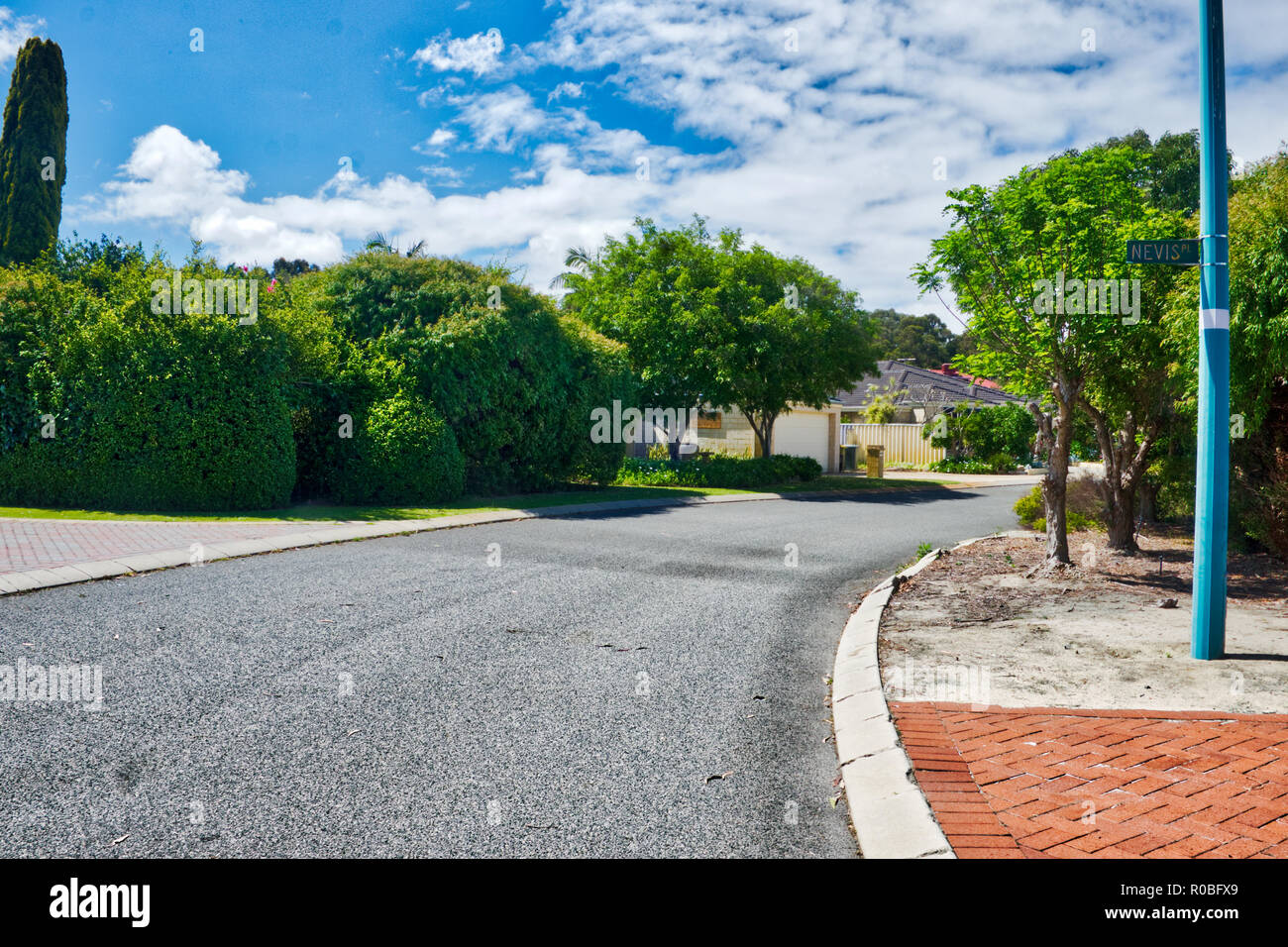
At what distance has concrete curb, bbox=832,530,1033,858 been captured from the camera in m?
3.31

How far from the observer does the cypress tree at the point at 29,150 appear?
2597 cm

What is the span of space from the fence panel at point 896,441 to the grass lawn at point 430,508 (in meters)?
11.8

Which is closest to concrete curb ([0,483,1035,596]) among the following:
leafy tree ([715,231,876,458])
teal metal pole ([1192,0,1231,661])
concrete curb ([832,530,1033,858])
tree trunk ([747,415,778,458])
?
leafy tree ([715,231,876,458])

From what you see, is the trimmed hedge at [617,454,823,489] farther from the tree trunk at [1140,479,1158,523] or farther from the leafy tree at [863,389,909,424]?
the leafy tree at [863,389,909,424]

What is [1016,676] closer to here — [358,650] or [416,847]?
[416,847]

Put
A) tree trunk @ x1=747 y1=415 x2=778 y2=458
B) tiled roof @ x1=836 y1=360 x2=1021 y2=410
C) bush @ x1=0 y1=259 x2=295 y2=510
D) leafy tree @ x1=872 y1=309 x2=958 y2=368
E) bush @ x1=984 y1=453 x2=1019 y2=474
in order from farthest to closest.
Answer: leafy tree @ x1=872 y1=309 x2=958 y2=368 < tiled roof @ x1=836 y1=360 x2=1021 y2=410 < bush @ x1=984 y1=453 x2=1019 y2=474 < tree trunk @ x1=747 y1=415 x2=778 y2=458 < bush @ x1=0 y1=259 x2=295 y2=510

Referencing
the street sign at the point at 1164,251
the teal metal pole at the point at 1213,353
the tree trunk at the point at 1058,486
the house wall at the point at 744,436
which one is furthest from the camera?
the house wall at the point at 744,436

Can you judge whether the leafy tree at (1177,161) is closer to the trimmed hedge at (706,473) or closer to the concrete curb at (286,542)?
the trimmed hedge at (706,473)

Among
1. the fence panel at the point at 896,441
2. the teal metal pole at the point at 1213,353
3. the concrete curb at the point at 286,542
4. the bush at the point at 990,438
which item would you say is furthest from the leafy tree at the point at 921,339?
the teal metal pole at the point at 1213,353

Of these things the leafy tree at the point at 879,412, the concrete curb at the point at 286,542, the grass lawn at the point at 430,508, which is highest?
the leafy tree at the point at 879,412

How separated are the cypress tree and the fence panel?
3050cm

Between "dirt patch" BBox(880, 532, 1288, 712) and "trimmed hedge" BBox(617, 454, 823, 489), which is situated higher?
"trimmed hedge" BBox(617, 454, 823, 489)

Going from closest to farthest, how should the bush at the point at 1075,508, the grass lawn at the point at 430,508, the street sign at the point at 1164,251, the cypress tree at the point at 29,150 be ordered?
the street sign at the point at 1164,251
the grass lawn at the point at 430,508
the bush at the point at 1075,508
the cypress tree at the point at 29,150

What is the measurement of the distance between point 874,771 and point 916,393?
140 ft
